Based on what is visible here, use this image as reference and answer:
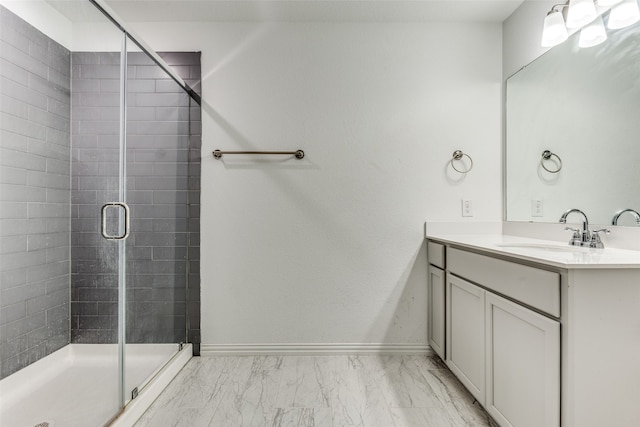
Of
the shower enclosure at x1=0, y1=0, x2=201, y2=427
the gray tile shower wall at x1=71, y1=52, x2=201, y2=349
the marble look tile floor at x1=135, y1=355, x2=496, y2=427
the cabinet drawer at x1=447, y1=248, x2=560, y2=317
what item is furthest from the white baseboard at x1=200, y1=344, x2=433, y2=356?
the cabinet drawer at x1=447, y1=248, x2=560, y2=317

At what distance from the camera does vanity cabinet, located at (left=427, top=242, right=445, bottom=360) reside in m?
2.07

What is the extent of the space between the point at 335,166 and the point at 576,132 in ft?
4.38

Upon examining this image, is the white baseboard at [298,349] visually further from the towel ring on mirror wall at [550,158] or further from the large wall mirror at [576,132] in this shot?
the towel ring on mirror wall at [550,158]

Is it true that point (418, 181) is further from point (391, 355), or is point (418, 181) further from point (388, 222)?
point (391, 355)

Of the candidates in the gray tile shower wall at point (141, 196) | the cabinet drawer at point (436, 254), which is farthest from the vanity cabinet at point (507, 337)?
the gray tile shower wall at point (141, 196)

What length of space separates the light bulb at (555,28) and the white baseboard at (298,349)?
198 centimetres

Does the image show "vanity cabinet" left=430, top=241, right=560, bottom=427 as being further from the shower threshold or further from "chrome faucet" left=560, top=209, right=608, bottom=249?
the shower threshold

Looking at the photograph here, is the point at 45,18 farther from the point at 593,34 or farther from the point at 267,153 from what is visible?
the point at 593,34

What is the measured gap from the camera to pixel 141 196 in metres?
1.79

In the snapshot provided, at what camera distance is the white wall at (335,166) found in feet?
7.52

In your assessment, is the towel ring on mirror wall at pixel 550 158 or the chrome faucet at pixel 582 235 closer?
the chrome faucet at pixel 582 235

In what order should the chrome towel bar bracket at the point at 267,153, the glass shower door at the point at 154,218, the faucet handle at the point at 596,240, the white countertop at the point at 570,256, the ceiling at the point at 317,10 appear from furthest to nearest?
the chrome towel bar bracket at the point at 267,153, the ceiling at the point at 317,10, the glass shower door at the point at 154,218, the faucet handle at the point at 596,240, the white countertop at the point at 570,256

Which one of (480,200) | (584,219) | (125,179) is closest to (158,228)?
(125,179)

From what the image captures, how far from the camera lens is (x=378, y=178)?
2.31 metres
